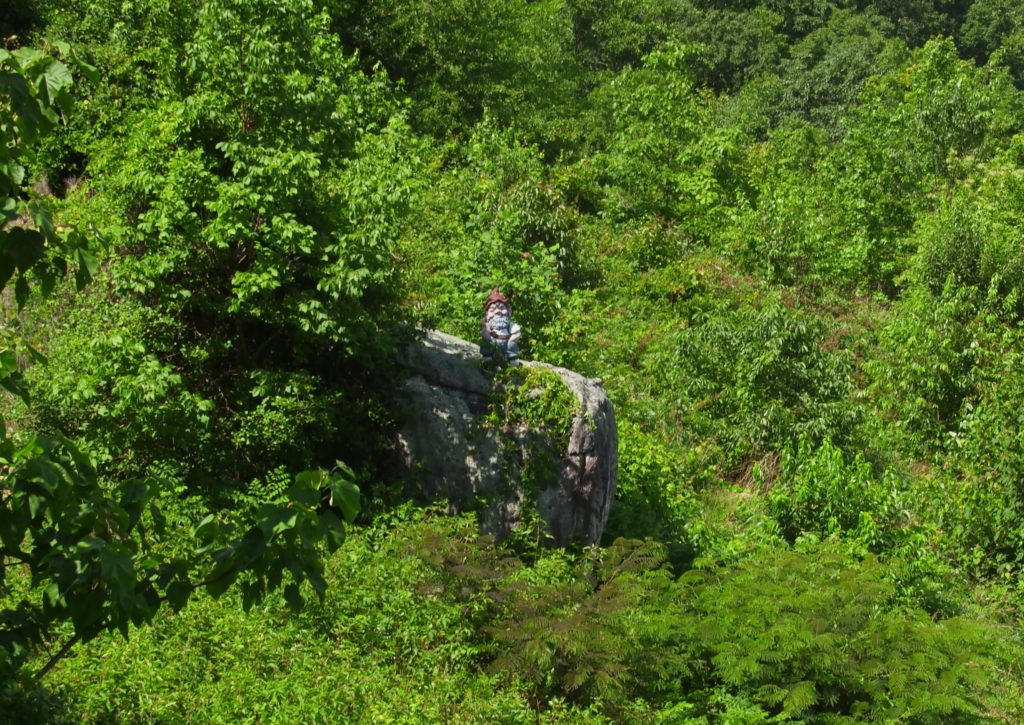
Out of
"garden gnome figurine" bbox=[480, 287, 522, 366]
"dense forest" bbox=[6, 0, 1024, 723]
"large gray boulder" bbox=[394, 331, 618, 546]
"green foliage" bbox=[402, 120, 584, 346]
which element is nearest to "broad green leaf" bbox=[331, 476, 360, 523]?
"dense forest" bbox=[6, 0, 1024, 723]

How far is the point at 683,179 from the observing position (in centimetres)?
2286

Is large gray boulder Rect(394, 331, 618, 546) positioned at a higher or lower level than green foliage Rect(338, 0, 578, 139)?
lower

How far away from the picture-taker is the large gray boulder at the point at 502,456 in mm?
11680

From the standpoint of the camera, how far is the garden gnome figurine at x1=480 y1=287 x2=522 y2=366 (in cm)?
1210

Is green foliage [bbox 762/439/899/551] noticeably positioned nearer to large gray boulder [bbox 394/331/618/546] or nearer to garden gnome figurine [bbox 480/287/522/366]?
large gray boulder [bbox 394/331/618/546]

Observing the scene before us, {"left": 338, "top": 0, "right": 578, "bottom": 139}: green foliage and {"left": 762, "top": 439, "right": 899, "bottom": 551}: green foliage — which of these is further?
{"left": 338, "top": 0, "right": 578, "bottom": 139}: green foliage

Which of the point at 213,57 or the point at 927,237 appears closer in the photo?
the point at 213,57

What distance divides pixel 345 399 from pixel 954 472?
29.0 feet

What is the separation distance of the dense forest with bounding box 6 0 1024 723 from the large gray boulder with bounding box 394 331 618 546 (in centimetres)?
39

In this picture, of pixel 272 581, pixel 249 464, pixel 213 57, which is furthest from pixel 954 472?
pixel 272 581

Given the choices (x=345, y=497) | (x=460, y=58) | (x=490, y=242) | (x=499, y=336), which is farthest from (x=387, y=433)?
(x=460, y=58)

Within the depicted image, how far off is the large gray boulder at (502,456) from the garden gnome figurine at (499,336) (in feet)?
0.61

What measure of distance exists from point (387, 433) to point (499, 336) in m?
1.55

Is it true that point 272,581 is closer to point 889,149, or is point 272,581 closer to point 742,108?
point 889,149
